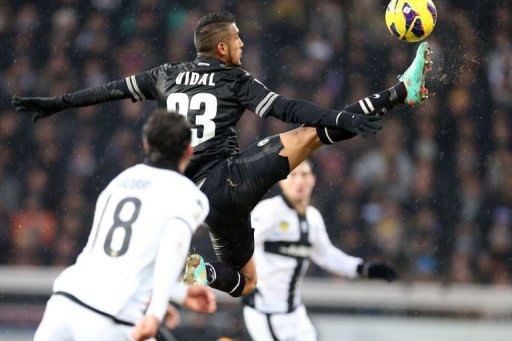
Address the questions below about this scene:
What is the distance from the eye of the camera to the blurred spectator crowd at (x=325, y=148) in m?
10.7

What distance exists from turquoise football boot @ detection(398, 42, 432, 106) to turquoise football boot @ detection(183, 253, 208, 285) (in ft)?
4.91

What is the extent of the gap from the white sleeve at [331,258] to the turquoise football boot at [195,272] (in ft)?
7.16

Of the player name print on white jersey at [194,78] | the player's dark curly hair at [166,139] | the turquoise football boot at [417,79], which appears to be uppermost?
the player name print on white jersey at [194,78]

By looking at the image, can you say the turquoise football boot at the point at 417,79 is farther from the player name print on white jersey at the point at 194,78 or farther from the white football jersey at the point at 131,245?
the white football jersey at the point at 131,245

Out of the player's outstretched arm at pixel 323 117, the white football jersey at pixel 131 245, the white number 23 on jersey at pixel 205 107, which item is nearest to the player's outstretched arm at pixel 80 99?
the white number 23 on jersey at pixel 205 107

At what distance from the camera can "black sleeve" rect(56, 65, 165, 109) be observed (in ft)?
19.9

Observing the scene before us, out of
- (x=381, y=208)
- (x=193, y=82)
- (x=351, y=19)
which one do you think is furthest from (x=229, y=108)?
(x=351, y=19)

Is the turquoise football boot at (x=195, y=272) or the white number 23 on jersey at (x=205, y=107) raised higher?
the white number 23 on jersey at (x=205, y=107)

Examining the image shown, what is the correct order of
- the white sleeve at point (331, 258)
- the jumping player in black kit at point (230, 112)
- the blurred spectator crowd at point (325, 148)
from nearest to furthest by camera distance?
1. the jumping player in black kit at point (230, 112)
2. the white sleeve at point (331, 258)
3. the blurred spectator crowd at point (325, 148)

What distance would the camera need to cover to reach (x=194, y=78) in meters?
5.86

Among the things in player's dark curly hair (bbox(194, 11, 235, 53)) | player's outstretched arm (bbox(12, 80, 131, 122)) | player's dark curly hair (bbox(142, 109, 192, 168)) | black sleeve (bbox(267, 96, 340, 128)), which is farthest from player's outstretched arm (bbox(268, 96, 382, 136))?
player's dark curly hair (bbox(142, 109, 192, 168))

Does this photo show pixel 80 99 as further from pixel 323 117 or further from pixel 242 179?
pixel 323 117

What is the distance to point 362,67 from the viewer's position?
11.5 meters

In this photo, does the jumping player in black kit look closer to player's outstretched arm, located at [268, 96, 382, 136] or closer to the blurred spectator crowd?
player's outstretched arm, located at [268, 96, 382, 136]
